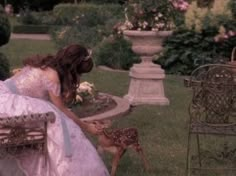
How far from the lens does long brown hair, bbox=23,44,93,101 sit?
14.6 ft

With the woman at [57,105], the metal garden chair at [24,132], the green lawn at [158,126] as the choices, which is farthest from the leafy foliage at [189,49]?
the metal garden chair at [24,132]

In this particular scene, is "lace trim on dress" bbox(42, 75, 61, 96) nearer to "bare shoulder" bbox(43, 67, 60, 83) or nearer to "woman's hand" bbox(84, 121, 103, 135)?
"bare shoulder" bbox(43, 67, 60, 83)

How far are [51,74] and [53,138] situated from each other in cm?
49

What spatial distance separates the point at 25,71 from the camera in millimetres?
4555

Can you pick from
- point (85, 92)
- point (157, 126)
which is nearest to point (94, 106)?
point (85, 92)

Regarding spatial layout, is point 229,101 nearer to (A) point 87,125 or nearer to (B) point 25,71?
(A) point 87,125

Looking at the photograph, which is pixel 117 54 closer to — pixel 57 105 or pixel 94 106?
pixel 94 106

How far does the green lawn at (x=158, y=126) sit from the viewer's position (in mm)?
5820

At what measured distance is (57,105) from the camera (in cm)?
446

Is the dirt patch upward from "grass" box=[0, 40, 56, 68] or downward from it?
upward

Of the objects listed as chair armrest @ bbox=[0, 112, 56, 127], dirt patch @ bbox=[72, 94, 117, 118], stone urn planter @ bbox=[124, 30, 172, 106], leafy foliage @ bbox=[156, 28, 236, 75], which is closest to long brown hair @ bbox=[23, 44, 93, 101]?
chair armrest @ bbox=[0, 112, 56, 127]

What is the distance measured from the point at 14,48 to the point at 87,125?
1360 cm

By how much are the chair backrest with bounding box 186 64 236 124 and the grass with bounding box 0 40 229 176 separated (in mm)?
593

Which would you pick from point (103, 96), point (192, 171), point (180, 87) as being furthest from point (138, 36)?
point (192, 171)
